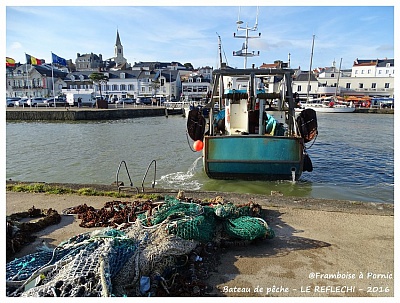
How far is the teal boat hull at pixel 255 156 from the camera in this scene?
28.9 ft

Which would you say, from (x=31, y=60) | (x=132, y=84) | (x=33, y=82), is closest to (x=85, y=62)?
(x=33, y=82)

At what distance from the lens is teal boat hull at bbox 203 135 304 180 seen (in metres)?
8.80

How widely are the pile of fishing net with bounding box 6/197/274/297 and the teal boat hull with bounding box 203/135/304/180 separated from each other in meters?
4.49

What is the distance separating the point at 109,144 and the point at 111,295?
16766 mm

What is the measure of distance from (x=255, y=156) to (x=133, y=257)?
242 inches

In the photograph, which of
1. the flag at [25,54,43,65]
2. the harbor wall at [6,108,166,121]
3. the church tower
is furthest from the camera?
the church tower

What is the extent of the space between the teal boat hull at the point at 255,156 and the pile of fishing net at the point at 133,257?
449cm

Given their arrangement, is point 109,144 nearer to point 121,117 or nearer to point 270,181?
point 270,181

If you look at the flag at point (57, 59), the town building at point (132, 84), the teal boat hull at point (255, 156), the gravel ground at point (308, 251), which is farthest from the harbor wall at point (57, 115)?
the gravel ground at point (308, 251)

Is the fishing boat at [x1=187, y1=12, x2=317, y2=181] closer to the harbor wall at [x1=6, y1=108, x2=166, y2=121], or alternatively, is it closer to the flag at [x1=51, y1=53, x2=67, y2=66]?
the harbor wall at [x1=6, y1=108, x2=166, y2=121]

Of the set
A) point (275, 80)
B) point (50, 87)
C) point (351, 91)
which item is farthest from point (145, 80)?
point (275, 80)

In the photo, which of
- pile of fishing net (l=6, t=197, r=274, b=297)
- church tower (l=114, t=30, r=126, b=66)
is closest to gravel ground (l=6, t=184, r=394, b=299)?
pile of fishing net (l=6, t=197, r=274, b=297)

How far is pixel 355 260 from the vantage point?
4012 mm

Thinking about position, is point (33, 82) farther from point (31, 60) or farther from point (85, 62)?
point (31, 60)
